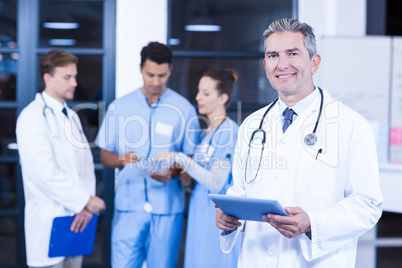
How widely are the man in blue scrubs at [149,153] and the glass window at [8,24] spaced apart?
118 cm

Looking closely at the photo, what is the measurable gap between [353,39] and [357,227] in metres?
1.90

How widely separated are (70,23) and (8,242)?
85.6 inches

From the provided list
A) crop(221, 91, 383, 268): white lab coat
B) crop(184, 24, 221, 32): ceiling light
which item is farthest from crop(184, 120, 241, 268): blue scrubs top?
crop(184, 24, 221, 32): ceiling light

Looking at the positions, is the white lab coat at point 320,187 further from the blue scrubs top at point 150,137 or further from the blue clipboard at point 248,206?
the blue scrubs top at point 150,137

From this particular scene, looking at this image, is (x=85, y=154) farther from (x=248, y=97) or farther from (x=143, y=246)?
(x=248, y=97)

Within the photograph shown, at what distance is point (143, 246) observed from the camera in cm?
230

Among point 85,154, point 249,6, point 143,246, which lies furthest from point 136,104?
point 249,6

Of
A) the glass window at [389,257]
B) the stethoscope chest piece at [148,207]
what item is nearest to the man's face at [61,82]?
the stethoscope chest piece at [148,207]

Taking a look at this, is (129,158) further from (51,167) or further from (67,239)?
(67,239)

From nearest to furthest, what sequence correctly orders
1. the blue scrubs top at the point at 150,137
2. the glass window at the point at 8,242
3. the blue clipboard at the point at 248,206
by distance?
the blue clipboard at the point at 248,206, the blue scrubs top at the point at 150,137, the glass window at the point at 8,242

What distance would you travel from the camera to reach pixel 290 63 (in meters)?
1.50

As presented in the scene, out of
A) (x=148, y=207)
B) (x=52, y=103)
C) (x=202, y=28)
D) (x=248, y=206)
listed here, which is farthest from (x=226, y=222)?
(x=202, y=28)

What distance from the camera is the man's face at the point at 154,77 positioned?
2.40 meters

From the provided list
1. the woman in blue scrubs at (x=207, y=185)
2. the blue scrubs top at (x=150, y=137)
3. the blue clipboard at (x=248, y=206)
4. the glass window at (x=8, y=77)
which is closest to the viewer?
the blue clipboard at (x=248, y=206)
